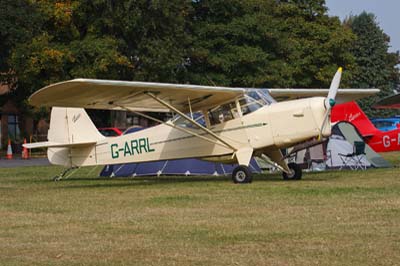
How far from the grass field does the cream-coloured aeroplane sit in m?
1.51

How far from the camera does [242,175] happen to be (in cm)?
1653

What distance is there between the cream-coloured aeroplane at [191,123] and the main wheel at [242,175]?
0.02 metres

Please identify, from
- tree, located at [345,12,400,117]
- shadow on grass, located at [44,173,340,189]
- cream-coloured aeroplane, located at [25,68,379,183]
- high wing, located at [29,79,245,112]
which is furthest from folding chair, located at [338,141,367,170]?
tree, located at [345,12,400,117]

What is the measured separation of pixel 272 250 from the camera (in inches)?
301

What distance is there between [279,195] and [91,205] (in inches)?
125

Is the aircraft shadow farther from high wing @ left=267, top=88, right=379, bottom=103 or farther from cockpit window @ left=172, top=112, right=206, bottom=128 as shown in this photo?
high wing @ left=267, top=88, right=379, bottom=103

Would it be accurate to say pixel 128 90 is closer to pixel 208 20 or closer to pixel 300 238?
pixel 300 238

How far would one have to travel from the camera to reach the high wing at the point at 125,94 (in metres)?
15.5

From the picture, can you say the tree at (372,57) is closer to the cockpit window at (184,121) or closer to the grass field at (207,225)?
the cockpit window at (184,121)

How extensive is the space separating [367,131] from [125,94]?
1026 cm

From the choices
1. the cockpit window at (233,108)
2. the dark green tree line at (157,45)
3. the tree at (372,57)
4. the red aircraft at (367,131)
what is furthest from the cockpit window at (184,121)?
the tree at (372,57)

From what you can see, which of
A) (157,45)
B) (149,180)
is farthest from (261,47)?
(149,180)

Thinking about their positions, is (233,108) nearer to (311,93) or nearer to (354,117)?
(311,93)

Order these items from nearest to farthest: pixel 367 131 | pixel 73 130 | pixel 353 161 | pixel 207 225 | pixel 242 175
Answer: pixel 207 225 → pixel 242 175 → pixel 73 130 → pixel 353 161 → pixel 367 131
